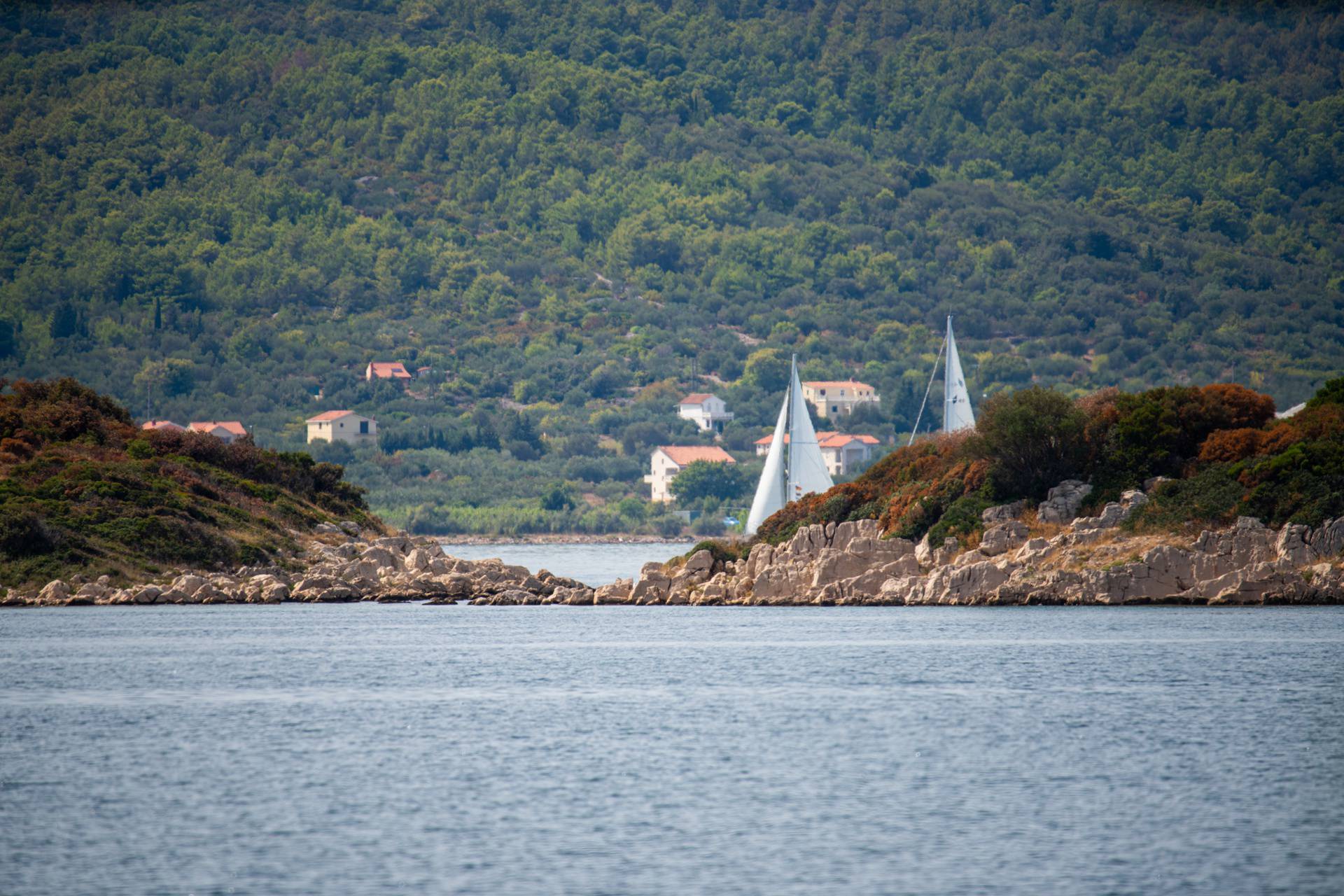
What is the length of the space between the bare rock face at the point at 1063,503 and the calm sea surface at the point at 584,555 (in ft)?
76.4

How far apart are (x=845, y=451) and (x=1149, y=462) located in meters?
85.8

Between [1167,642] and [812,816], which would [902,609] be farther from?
[812,816]

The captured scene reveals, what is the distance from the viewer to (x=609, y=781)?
27.3m

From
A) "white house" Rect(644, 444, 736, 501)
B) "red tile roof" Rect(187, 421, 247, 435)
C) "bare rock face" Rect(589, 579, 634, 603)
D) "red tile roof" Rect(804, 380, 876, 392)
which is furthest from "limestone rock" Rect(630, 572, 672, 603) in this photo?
"red tile roof" Rect(804, 380, 876, 392)

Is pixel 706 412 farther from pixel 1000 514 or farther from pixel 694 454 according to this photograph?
pixel 1000 514

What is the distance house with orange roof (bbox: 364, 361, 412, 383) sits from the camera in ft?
559

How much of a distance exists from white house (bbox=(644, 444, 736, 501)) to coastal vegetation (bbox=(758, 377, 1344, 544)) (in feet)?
268

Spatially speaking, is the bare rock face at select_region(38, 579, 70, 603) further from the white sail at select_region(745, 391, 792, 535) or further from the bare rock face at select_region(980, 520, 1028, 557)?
the bare rock face at select_region(980, 520, 1028, 557)

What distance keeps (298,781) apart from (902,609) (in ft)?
110

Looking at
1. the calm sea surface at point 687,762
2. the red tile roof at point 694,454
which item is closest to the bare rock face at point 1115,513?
the calm sea surface at point 687,762

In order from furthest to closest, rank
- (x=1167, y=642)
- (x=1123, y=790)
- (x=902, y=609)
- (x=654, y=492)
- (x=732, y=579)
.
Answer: (x=654, y=492)
(x=732, y=579)
(x=902, y=609)
(x=1167, y=642)
(x=1123, y=790)

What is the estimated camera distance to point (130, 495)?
2547 inches

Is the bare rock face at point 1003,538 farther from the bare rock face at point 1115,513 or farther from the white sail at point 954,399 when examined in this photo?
the white sail at point 954,399

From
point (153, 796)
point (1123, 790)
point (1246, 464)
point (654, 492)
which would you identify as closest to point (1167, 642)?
point (1246, 464)
